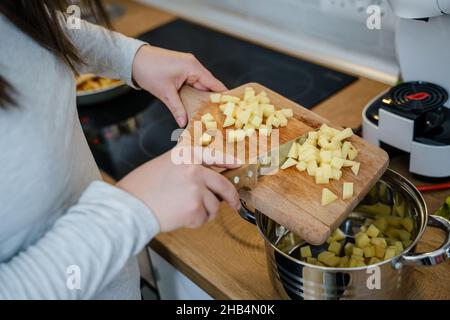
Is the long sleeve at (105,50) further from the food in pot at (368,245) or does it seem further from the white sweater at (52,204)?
the food in pot at (368,245)

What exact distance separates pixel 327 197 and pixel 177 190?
0.72 ft

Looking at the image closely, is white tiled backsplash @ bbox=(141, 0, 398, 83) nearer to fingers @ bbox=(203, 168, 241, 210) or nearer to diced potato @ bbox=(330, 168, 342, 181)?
diced potato @ bbox=(330, 168, 342, 181)

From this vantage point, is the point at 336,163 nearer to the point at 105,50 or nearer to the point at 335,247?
the point at 335,247

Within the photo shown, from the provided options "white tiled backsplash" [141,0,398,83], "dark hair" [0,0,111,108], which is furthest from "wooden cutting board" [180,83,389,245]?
"white tiled backsplash" [141,0,398,83]

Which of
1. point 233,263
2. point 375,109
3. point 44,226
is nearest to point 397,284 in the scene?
point 233,263

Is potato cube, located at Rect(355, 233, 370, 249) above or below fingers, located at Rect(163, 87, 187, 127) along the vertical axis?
below

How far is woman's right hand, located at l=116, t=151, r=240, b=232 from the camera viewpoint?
57cm

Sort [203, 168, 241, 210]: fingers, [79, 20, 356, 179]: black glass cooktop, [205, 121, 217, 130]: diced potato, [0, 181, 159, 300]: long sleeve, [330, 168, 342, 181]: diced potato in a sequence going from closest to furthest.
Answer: [0, 181, 159, 300]: long sleeve, [203, 168, 241, 210]: fingers, [330, 168, 342, 181]: diced potato, [205, 121, 217, 130]: diced potato, [79, 20, 356, 179]: black glass cooktop

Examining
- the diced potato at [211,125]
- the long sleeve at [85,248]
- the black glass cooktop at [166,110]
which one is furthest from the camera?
the black glass cooktop at [166,110]

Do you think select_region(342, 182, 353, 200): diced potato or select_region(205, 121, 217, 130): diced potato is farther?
select_region(205, 121, 217, 130): diced potato

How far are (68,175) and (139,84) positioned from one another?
0.31 meters

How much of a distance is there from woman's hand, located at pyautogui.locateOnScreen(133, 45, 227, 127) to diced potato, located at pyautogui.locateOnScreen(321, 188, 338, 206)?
31 centimetres

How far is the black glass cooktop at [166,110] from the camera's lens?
1.08 meters

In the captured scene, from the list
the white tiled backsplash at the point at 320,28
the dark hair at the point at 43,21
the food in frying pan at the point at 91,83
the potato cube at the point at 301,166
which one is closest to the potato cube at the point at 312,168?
the potato cube at the point at 301,166
